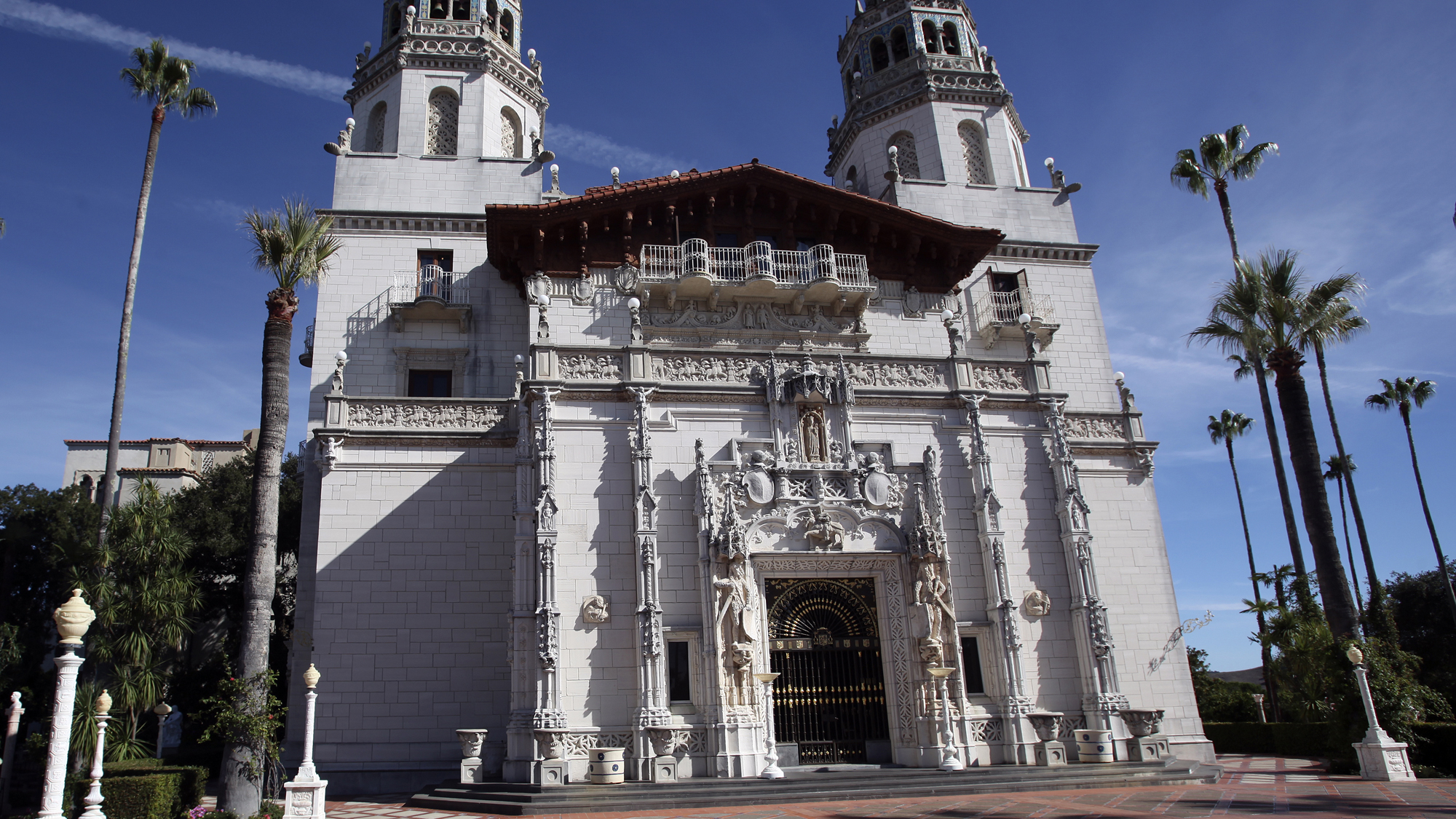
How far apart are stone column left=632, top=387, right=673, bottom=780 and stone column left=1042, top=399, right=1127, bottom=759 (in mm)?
9137

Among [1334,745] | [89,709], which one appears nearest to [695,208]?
[89,709]

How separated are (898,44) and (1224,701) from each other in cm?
3285

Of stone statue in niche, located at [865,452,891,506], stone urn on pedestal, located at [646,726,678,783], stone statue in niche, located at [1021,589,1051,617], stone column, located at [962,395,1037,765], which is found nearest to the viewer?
stone urn on pedestal, located at [646,726,678,783]

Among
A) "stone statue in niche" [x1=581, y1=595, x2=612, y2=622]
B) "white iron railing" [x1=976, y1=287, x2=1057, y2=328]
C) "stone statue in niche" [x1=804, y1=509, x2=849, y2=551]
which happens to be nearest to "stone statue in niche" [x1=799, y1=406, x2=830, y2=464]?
"stone statue in niche" [x1=804, y1=509, x2=849, y2=551]

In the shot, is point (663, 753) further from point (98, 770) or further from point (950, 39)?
point (950, 39)

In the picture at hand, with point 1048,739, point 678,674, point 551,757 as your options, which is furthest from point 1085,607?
point 551,757

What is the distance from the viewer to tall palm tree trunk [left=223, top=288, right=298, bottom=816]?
50.7 ft

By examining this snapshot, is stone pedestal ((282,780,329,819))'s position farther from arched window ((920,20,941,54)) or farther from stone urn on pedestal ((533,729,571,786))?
arched window ((920,20,941,54))

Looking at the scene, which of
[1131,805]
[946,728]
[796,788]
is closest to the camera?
[1131,805]

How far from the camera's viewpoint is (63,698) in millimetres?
10023

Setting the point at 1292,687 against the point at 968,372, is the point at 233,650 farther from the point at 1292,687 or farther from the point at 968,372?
the point at 1292,687

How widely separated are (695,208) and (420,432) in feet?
32.3

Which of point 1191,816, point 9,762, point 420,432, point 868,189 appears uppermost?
point 868,189

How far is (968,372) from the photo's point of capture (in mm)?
21844
